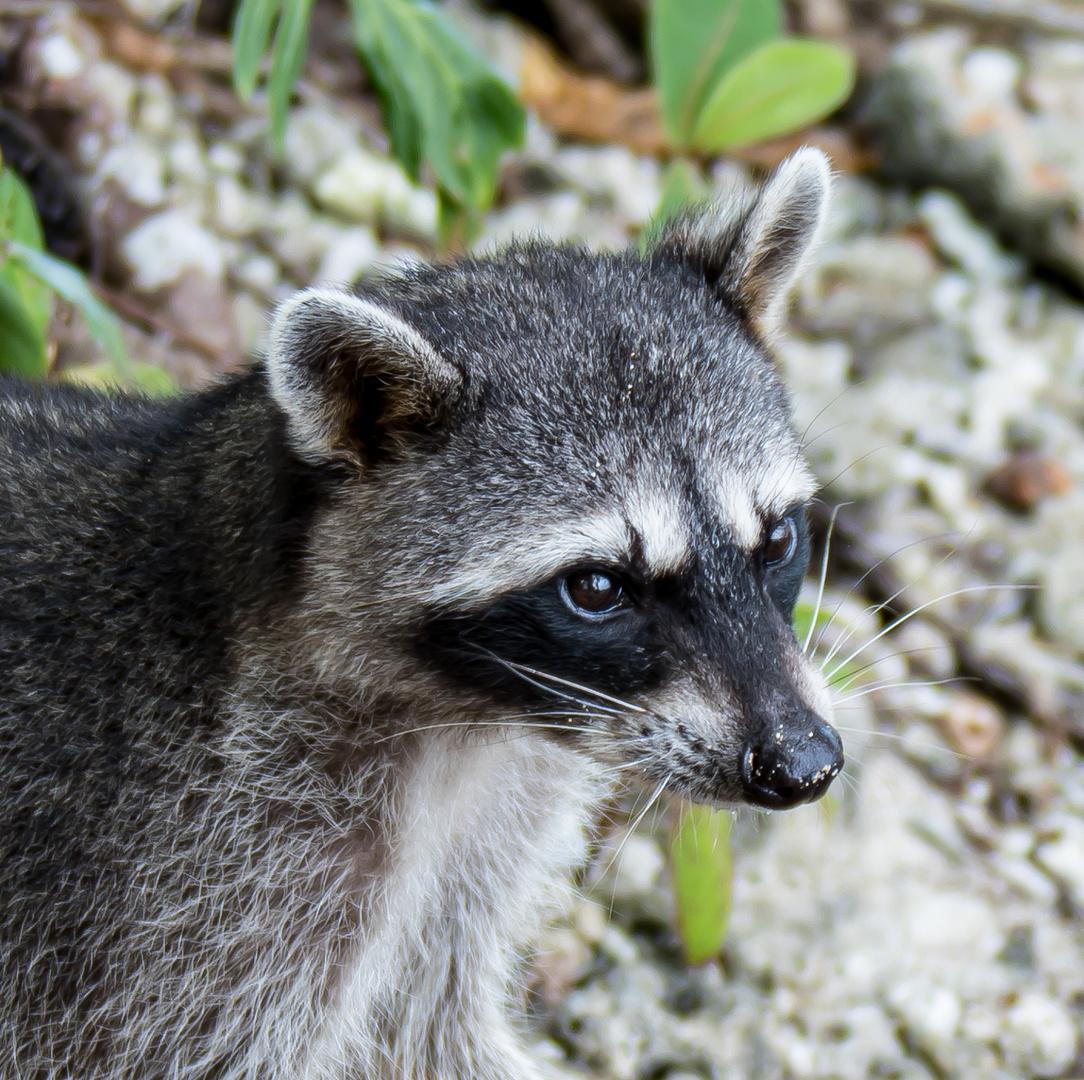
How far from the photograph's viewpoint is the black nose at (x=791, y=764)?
2660 millimetres

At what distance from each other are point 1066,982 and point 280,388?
2.89m

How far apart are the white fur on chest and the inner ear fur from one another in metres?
1.11

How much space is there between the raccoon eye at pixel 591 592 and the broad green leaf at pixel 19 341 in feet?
5.99

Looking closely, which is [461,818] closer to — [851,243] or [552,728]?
[552,728]

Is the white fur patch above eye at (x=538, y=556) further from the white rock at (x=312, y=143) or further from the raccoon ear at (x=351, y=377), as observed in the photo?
the white rock at (x=312, y=143)

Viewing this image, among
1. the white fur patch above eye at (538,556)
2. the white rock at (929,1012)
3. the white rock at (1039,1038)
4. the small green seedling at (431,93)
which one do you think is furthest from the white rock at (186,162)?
the white rock at (1039,1038)

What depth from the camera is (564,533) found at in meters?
2.77

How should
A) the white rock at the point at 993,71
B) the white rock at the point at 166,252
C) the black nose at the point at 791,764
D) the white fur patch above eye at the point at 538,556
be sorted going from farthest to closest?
the white rock at the point at 993,71 → the white rock at the point at 166,252 → the white fur patch above eye at the point at 538,556 → the black nose at the point at 791,764

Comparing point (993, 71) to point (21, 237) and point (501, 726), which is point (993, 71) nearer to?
point (21, 237)

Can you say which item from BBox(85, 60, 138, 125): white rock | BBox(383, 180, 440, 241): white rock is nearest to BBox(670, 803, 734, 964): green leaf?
BBox(383, 180, 440, 241): white rock

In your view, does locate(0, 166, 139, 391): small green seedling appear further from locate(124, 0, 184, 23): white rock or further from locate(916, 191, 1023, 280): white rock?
locate(916, 191, 1023, 280): white rock

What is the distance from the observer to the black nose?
266 centimetres

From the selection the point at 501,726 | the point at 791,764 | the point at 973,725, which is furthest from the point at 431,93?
the point at 973,725

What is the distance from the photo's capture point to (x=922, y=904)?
428cm
